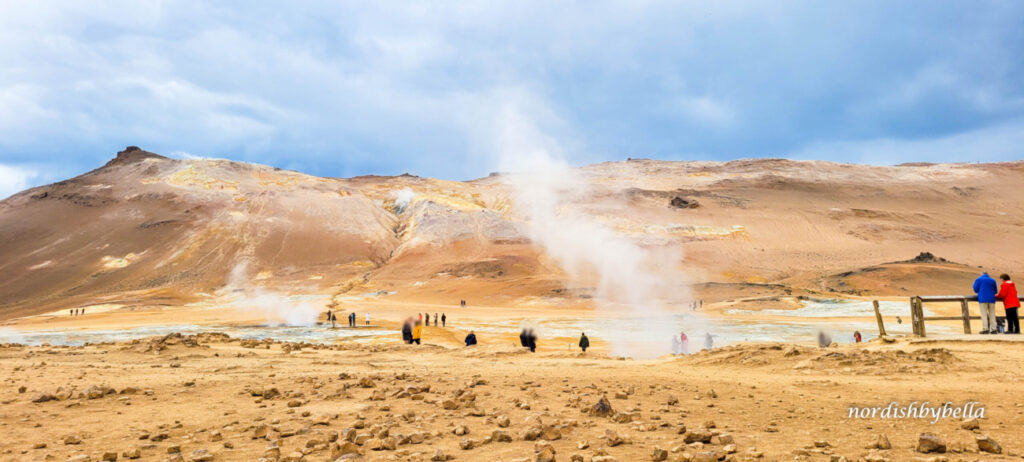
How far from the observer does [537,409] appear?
7.78 m

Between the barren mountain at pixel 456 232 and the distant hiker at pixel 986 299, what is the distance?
188ft

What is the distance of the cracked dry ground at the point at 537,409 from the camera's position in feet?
17.8

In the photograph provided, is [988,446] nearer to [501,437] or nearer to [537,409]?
[501,437]

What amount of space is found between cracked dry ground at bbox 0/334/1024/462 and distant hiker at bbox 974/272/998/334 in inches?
71.0

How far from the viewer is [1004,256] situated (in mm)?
93062

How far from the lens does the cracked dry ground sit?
541 cm


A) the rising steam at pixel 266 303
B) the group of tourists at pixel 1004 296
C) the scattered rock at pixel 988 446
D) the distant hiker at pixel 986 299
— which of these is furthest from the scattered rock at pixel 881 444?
the rising steam at pixel 266 303

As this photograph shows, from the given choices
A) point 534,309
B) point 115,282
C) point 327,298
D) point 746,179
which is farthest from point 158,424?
point 746,179

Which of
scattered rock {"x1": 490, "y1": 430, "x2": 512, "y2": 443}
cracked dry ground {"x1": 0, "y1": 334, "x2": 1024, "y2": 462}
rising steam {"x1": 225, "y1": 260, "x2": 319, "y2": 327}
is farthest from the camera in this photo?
rising steam {"x1": 225, "y1": 260, "x2": 319, "y2": 327}

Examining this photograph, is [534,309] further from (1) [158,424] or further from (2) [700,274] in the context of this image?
(1) [158,424]

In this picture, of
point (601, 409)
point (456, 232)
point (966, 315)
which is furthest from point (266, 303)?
point (601, 409)

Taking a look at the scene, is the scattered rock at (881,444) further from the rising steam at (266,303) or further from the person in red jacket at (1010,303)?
the rising steam at (266,303)

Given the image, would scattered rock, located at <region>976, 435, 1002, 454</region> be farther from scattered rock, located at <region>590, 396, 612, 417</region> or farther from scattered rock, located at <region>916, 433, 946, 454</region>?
scattered rock, located at <region>590, 396, 612, 417</region>

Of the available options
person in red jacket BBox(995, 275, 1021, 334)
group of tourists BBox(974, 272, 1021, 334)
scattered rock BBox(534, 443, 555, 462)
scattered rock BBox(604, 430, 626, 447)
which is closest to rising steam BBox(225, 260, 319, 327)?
group of tourists BBox(974, 272, 1021, 334)
